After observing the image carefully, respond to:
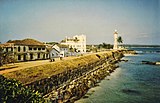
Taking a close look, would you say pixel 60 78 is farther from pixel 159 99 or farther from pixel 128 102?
pixel 159 99

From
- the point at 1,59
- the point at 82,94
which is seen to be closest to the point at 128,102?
the point at 82,94

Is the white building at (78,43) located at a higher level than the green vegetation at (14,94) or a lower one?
higher

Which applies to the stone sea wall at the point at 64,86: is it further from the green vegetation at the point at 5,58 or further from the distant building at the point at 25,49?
the distant building at the point at 25,49

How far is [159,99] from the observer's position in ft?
64.8

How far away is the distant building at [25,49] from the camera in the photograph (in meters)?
28.1

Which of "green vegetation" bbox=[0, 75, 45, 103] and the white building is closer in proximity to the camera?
"green vegetation" bbox=[0, 75, 45, 103]

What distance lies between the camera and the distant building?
92.2 feet

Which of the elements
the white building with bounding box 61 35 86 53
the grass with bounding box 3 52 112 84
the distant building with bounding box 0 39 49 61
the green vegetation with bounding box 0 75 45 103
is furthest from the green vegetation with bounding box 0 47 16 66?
the white building with bounding box 61 35 86 53

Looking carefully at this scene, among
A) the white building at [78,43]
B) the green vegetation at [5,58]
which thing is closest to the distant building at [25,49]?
the green vegetation at [5,58]

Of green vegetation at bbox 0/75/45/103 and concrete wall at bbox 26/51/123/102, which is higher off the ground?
green vegetation at bbox 0/75/45/103

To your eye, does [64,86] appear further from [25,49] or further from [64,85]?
[25,49]

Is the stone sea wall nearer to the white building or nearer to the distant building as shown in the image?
the distant building

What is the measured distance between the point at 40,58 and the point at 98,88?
43.4ft

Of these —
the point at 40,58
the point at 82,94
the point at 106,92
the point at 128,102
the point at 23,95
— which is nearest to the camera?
the point at 23,95
